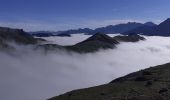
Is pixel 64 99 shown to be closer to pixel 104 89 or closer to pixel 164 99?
pixel 104 89

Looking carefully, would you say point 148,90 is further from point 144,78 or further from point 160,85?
point 144,78

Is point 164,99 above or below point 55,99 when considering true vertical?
above

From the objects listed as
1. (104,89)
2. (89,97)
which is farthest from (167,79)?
(89,97)

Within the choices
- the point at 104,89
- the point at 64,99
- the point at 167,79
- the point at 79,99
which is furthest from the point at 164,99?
the point at 167,79

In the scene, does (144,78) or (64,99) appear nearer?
(64,99)

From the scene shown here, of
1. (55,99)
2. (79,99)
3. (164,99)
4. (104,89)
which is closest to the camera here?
(164,99)

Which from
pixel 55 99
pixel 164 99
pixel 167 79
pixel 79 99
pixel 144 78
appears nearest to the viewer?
pixel 164 99

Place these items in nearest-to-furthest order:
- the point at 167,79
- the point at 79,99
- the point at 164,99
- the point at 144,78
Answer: the point at 164,99 < the point at 79,99 < the point at 167,79 < the point at 144,78

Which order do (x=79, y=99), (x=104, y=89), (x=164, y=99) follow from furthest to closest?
(x=104, y=89)
(x=79, y=99)
(x=164, y=99)

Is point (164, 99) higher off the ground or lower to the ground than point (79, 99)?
higher
